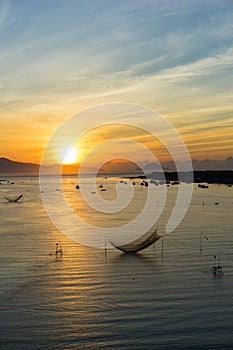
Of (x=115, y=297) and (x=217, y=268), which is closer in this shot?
→ (x=115, y=297)

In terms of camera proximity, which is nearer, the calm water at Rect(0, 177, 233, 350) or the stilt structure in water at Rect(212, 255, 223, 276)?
the calm water at Rect(0, 177, 233, 350)

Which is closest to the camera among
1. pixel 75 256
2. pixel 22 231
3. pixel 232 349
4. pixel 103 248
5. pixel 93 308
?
pixel 232 349

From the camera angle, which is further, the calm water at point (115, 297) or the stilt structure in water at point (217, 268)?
the stilt structure in water at point (217, 268)

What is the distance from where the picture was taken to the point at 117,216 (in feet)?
151

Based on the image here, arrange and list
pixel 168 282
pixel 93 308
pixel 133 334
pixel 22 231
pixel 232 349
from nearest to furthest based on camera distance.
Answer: pixel 232 349
pixel 133 334
pixel 93 308
pixel 168 282
pixel 22 231

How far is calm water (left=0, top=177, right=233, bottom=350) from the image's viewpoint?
12.4m

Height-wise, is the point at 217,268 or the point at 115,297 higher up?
the point at 217,268

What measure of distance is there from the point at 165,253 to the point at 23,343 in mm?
13480

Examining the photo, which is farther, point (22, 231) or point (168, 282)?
point (22, 231)

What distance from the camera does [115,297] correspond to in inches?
632

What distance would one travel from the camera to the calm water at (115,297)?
12.4m

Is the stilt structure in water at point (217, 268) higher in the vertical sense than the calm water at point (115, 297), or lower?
higher

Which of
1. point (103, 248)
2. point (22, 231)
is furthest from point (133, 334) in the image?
point (22, 231)

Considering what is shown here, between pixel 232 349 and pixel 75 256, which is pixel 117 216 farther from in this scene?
pixel 232 349
